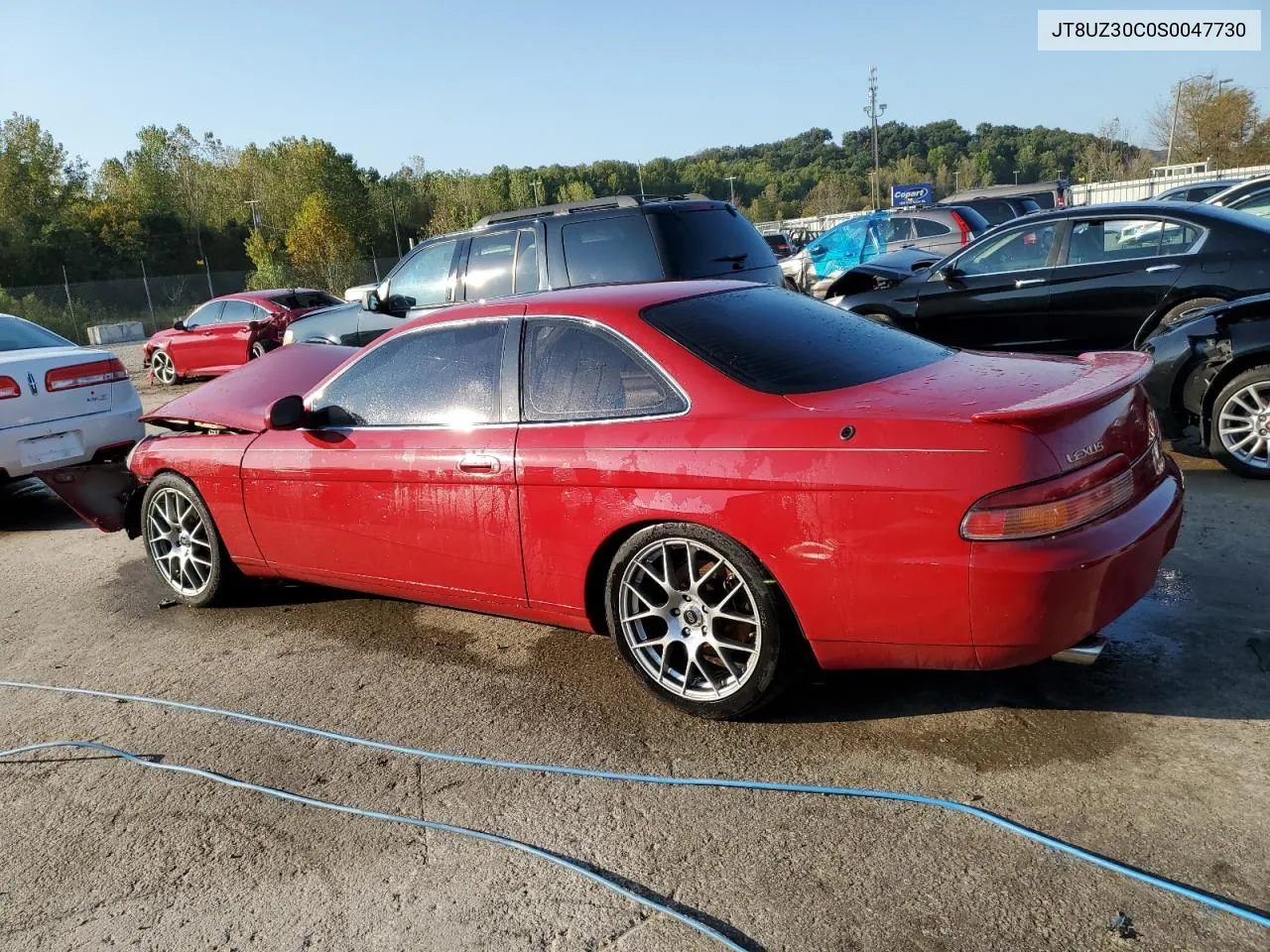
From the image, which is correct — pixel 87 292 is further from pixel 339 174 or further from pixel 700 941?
pixel 700 941

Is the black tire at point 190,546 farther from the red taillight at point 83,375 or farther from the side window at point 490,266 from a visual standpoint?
the side window at point 490,266

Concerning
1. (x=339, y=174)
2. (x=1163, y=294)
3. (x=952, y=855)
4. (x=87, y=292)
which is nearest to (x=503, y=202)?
(x=339, y=174)

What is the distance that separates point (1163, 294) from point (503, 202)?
70178 mm

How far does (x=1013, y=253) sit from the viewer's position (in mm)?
8195

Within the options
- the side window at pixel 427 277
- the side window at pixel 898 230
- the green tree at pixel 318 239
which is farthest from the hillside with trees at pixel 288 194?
the side window at pixel 427 277

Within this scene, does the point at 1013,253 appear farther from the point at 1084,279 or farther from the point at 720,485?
the point at 720,485

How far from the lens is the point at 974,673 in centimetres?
362

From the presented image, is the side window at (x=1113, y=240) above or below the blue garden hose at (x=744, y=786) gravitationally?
above

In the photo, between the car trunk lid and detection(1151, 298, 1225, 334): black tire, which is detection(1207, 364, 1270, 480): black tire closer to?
detection(1151, 298, 1225, 334): black tire

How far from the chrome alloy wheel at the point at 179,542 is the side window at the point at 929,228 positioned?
1385 centimetres

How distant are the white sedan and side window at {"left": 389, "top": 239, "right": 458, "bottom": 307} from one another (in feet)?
8.08

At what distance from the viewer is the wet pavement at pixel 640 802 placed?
2.42 metres

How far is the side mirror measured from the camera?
4.30 meters

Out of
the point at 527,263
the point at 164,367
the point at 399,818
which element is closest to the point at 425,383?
the point at 399,818
